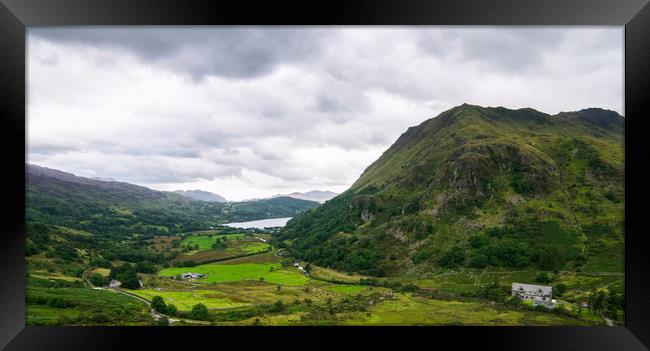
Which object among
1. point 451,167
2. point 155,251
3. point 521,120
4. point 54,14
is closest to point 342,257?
point 451,167

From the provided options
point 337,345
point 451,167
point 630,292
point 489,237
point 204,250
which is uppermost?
point 451,167

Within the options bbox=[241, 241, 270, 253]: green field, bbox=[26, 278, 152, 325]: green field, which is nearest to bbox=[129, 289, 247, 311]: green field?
bbox=[26, 278, 152, 325]: green field

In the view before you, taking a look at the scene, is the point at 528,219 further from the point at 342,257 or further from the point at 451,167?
the point at 342,257

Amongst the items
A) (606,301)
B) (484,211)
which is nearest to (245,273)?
(484,211)

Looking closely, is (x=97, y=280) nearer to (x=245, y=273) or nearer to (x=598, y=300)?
(x=245, y=273)

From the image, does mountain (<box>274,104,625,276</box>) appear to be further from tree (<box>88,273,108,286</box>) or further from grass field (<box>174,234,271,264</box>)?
tree (<box>88,273,108,286</box>)
